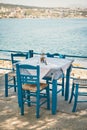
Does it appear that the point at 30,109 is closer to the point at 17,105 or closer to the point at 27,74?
the point at 17,105

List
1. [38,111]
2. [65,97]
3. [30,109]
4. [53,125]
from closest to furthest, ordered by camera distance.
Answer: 1. [53,125]
2. [38,111]
3. [30,109]
4. [65,97]

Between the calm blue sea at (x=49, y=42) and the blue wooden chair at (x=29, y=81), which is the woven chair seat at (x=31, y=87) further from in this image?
the calm blue sea at (x=49, y=42)

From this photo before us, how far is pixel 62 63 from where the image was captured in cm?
662

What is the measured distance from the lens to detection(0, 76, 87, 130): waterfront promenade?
18.5 ft

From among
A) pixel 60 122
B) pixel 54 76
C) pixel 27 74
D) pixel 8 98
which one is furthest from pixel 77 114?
pixel 8 98

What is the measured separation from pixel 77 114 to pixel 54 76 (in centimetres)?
97

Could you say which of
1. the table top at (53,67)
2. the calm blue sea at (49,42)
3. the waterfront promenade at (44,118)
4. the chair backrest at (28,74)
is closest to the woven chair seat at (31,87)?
the chair backrest at (28,74)

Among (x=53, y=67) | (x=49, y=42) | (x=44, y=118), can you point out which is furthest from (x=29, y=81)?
(x=49, y=42)

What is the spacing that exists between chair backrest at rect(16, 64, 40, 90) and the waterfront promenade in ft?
2.28

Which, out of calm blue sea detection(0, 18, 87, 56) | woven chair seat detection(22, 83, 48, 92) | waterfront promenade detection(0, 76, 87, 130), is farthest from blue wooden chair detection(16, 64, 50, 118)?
calm blue sea detection(0, 18, 87, 56)

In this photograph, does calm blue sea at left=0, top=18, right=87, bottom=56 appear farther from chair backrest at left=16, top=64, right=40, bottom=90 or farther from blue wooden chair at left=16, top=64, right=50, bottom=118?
chair backrest at left=16, top=64, right=40, bottom=90

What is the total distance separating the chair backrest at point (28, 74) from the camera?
19.2 ft

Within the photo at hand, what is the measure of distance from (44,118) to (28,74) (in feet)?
3.21

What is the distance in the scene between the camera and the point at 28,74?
20.0 feet
